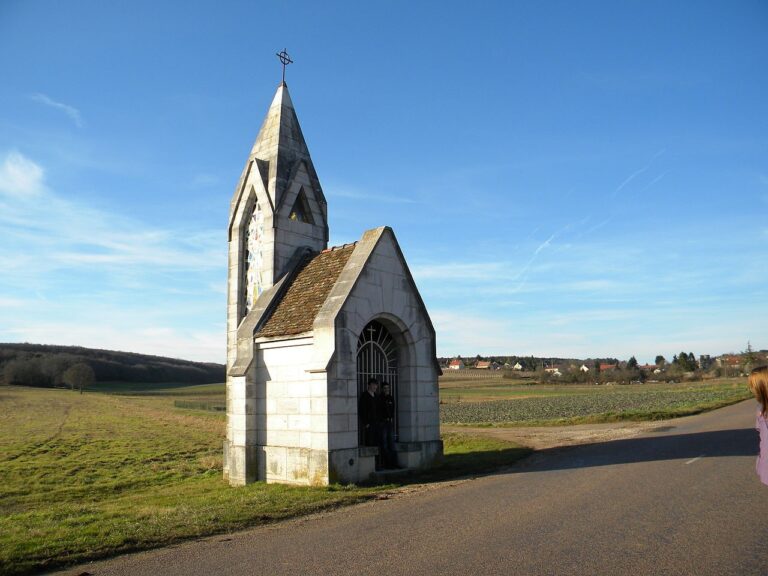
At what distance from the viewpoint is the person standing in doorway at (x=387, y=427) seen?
44.9ft

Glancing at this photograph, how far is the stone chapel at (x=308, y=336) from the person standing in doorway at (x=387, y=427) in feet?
0.90

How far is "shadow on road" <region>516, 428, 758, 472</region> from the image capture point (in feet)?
45.8

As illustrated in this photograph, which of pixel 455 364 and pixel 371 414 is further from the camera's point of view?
pixel 455 364

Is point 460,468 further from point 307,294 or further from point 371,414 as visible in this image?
point 307,294

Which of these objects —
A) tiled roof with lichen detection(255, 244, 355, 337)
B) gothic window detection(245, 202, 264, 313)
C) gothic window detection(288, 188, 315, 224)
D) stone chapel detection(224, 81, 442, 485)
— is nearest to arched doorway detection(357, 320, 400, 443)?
stone chapel detection(224, 81, 442, 485)

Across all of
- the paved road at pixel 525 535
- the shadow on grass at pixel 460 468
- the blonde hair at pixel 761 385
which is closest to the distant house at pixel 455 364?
the shadow on grass at pixel 460 468

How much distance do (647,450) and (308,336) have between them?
9.25 meters

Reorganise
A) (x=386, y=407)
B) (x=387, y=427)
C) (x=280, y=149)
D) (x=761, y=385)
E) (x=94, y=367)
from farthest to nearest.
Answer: (x=94, y=367) < (x=280, y=149) < (x=387, y=427) < (x=386, y=407) < (x=761, y=385)

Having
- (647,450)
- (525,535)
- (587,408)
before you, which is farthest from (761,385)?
(587,408)

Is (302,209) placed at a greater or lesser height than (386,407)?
greater

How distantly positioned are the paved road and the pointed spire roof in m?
9.34

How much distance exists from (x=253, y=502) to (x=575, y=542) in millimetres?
5284

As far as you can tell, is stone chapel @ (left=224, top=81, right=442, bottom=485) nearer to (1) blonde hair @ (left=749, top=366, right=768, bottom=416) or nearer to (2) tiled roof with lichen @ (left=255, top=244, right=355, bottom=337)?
(2) tiled roof with lichen @ (left=255, top=244, right=355, bottom=337)

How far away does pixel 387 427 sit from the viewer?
13906 millimetres
